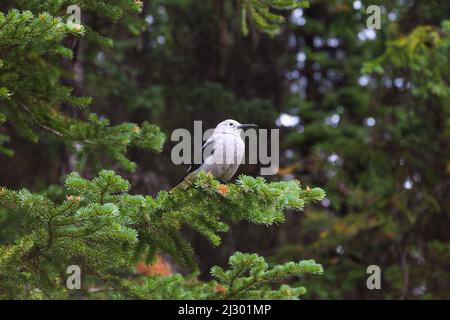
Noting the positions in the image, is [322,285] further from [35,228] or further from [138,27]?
[35,228]

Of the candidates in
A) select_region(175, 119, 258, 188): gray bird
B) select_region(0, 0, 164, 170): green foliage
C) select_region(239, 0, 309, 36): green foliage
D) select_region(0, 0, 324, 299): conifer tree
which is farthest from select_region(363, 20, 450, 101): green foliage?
select_region(0, 0, 324, 299): conifer tree

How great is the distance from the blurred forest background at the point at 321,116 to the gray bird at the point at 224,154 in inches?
65.5

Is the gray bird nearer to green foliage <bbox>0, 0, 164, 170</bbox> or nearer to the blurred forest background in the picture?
green foliage <bbox>0, 0, 164, 170</bbox>

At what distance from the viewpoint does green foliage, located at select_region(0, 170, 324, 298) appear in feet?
15.0

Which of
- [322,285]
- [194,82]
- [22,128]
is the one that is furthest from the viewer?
[194,82]

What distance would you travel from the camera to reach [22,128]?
6172 mm

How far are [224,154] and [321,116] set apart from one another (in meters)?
6.48

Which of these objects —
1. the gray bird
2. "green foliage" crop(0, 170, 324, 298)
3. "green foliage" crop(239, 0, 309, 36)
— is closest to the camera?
"green foliage" crop(0, 170, 324, 298)

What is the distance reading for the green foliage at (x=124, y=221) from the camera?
4.56 meters

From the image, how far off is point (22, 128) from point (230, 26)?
7.19 meters

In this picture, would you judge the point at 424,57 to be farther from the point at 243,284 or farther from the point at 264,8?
the point at 243,284

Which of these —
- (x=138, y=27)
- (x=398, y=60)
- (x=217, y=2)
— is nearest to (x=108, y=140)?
(x=138, y=27)

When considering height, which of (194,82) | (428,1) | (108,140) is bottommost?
(108,140)

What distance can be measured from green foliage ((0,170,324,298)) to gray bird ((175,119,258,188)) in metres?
1.74
